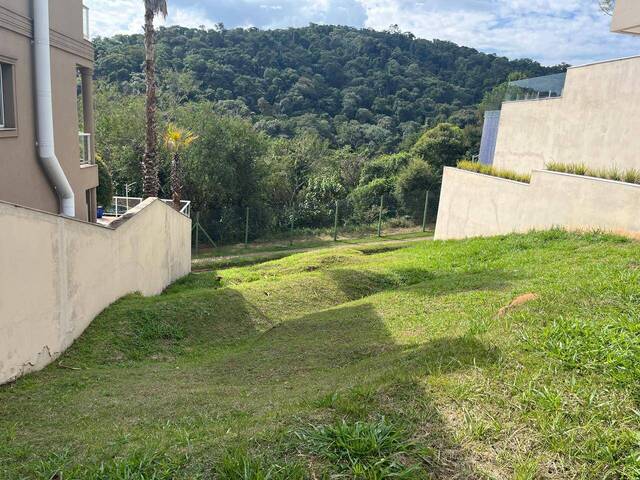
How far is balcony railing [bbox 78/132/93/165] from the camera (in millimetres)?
11969

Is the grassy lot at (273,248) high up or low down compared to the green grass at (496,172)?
down

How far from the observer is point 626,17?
9.59 meters

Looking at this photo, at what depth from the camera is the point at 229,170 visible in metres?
26.0

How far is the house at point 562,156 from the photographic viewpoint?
36.7 feet

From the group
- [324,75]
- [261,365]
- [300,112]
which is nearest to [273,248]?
[261,365]

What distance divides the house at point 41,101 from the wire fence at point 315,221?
42.0 feet

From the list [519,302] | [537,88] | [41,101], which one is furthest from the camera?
[537,88]

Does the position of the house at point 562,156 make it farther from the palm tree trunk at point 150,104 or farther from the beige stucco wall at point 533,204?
the palm tree trunk at point 150,104

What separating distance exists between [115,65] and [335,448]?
1756 inches

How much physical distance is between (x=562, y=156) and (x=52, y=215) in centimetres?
1389

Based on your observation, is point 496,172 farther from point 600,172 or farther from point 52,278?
point 52,278

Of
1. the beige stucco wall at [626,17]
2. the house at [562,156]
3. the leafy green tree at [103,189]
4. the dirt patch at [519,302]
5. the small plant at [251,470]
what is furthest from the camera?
the leafy green tree at [103,189]

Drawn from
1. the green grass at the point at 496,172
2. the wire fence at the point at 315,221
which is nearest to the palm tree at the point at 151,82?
the wire fence at the point at 315,221

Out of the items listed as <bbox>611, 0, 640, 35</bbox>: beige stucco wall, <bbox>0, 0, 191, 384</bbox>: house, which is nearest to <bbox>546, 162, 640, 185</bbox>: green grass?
<bbox>611, 0, 640, 35</bbox>: beige stucco wall
